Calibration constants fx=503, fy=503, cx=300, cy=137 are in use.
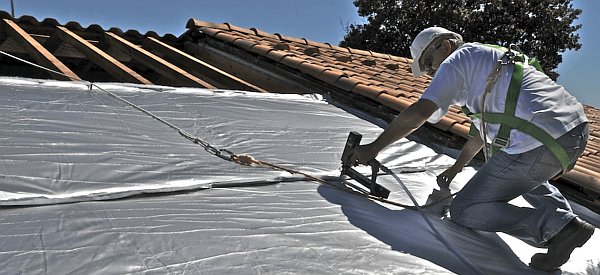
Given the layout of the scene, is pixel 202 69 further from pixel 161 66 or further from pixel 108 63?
pixel 108 63

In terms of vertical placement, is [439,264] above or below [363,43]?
below

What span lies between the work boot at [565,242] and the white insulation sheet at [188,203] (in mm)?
81

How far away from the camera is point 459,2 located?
15992 mm

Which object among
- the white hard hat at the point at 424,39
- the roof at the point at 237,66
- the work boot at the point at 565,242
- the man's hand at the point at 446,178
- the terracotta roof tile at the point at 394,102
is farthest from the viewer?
the terracotta roof tile at the point at 394,102

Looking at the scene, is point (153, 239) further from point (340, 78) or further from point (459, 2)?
point (459, 2)

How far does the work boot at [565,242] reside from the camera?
1809 millimetres

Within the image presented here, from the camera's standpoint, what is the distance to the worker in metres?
1.89

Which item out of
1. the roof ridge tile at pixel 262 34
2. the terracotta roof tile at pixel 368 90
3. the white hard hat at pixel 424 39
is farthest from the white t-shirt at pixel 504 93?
the roof ridge tile at pixel 262 34

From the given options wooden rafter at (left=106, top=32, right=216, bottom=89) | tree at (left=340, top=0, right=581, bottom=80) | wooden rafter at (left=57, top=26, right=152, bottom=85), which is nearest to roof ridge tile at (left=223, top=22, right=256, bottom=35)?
wooden rafter at (left=106, top=32, right=216, bottom=89)

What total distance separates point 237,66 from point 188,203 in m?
3.49

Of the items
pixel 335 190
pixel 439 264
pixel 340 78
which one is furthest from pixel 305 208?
pixel 340 78

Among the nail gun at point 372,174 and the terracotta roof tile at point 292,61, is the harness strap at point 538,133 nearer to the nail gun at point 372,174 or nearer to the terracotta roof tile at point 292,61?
the nail gun at point 372,174

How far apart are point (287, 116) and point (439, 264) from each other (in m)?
1.77

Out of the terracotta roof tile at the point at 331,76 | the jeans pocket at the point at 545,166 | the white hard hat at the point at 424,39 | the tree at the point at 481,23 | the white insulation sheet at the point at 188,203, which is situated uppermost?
the tree at the point at 481,23
